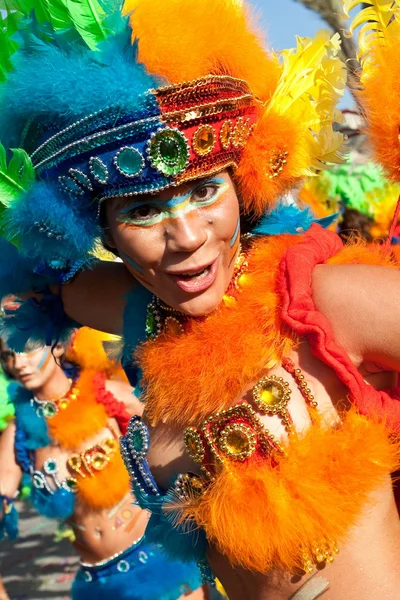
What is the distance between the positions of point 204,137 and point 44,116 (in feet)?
1.39

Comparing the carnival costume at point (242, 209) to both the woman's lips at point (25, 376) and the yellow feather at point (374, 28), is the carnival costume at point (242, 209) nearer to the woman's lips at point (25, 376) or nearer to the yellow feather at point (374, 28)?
the yellow feather at point (374, 28)

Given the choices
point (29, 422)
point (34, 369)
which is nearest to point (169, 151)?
point (34, 369)

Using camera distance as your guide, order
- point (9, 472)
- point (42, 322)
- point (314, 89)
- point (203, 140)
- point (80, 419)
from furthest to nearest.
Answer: point (9, 472) → point (80, 419) → point (42, 322) → point (314, 89) → point (203, 140)

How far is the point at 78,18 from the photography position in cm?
183

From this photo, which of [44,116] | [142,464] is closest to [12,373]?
[142,464]

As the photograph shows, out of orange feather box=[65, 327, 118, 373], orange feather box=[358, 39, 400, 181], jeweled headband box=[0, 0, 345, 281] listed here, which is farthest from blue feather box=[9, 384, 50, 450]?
orange feather box=[358, 39, 400, 181]

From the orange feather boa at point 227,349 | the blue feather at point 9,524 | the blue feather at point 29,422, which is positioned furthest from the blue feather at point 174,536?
the blue feather at point 9,524

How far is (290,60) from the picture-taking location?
→ 79.5 inches

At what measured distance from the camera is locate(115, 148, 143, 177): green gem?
1.78m

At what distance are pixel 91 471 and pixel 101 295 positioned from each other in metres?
1.64

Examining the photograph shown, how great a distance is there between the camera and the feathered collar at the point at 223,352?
72.4 inches

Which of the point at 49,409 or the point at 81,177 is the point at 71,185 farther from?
the point at 49,409

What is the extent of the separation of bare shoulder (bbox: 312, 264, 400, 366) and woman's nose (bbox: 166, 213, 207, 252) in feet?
1.02

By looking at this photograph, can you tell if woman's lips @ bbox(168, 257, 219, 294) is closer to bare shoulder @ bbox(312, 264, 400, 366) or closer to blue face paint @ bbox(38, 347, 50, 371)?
bare shoulder @ bbox(312, 264, 400, 366)
